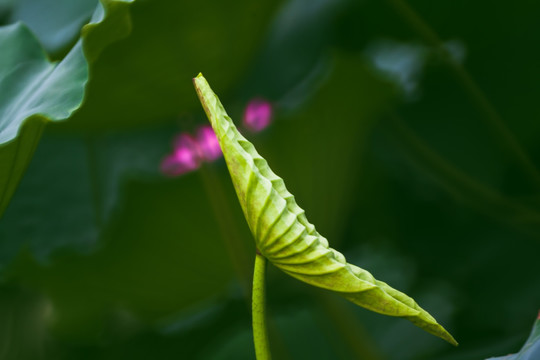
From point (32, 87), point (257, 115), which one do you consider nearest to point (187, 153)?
point (257, 115)

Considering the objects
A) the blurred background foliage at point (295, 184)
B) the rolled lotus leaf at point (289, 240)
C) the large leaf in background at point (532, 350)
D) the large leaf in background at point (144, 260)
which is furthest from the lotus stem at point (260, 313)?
the large leaf in background at point (144, 260)

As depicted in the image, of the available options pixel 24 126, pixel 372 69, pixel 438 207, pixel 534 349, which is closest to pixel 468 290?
pixel 438 207

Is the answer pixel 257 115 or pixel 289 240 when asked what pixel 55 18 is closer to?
pixel 257 115

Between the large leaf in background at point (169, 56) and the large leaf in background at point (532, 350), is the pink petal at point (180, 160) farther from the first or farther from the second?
the large leaf in background at point (532, 350)

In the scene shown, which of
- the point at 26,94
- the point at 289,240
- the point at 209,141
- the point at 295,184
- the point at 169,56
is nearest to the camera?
the point at 289,240

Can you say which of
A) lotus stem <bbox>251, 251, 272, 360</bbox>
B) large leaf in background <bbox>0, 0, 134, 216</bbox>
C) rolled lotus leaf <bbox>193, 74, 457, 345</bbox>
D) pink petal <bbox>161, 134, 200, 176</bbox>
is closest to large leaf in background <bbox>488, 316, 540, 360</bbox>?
rolled lotus leaf <bbox>193, 74, 457, 345</bbox>
